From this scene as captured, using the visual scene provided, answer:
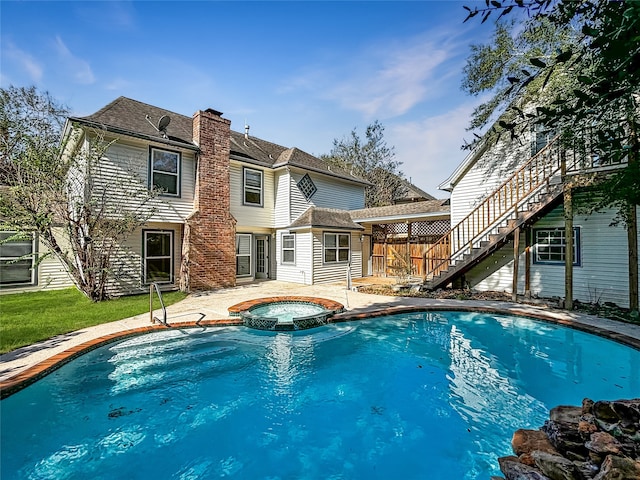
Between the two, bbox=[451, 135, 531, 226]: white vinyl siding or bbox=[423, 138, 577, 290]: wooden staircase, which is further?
bbox=[451, 135, 531, 226]: white vinyl siding

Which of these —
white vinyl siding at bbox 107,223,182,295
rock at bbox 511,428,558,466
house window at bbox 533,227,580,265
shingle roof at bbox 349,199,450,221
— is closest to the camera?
rock at bbox 511,428,558,466

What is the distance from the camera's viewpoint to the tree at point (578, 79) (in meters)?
2.79

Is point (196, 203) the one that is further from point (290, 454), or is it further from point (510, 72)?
point (510, 72)

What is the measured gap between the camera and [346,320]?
798 cm

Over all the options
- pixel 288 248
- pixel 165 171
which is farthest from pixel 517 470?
pixel 165 171

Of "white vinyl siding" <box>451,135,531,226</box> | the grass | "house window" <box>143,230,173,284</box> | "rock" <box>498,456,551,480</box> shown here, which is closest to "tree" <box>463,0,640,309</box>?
"white vinyl siding" <box>451,135,531,226</box>

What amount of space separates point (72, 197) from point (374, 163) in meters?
27.9

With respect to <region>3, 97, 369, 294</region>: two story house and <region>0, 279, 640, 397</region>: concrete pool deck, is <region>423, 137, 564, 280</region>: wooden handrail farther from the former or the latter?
<region>3, 97, 369, 294</region>: two story house

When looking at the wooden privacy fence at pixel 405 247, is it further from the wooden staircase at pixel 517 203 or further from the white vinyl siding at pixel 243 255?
the white vinyl siding at pixel 243 255

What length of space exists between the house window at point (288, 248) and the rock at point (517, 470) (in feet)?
38.8

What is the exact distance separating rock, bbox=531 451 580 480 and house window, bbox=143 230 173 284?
1206 cm

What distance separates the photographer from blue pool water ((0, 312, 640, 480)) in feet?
11.3

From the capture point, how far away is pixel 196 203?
1198cm

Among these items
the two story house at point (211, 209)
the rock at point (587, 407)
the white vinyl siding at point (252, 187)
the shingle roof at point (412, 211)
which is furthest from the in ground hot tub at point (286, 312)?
the shingle roof at point (412, 211)
